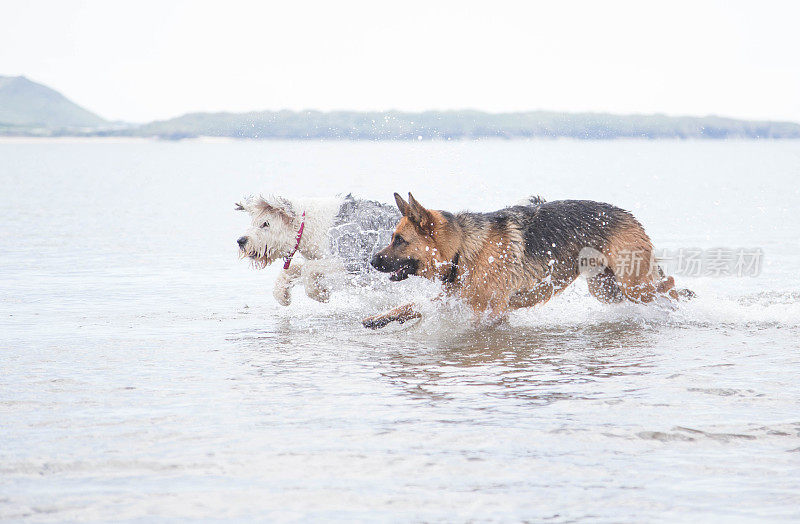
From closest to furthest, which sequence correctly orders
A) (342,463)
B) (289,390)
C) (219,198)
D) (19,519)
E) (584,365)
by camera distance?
(19,519) < (342,463) < (289,390) < (584,365) < (219,198)

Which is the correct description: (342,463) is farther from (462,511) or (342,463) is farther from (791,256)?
(791,256)

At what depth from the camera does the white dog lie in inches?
370

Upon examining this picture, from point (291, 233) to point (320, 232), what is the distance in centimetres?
31

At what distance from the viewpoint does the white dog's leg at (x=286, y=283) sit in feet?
32.6

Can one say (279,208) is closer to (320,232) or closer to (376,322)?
(320,232)

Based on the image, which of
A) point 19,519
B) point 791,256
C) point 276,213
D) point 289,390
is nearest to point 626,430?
point 289,390

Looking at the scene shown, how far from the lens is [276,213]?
9.45 meters

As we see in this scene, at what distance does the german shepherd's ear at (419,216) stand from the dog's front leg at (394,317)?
81 centimetres

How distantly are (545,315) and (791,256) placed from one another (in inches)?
292

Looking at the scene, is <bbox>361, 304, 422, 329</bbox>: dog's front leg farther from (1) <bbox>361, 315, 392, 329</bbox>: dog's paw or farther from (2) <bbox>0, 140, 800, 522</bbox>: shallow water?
(2) <bbox>0, 140, 800, 522</bbox>: shallow water

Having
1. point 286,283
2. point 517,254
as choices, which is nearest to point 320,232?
point 286,283

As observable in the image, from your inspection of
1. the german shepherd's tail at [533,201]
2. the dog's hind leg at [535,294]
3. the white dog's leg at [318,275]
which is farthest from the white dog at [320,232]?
the dog's hind leg at [535,294]

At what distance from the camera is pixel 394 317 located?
28.1 ft

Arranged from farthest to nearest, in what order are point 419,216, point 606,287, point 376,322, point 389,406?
point 606,287 < point 376,322 < point 419,216 < point 389,406
